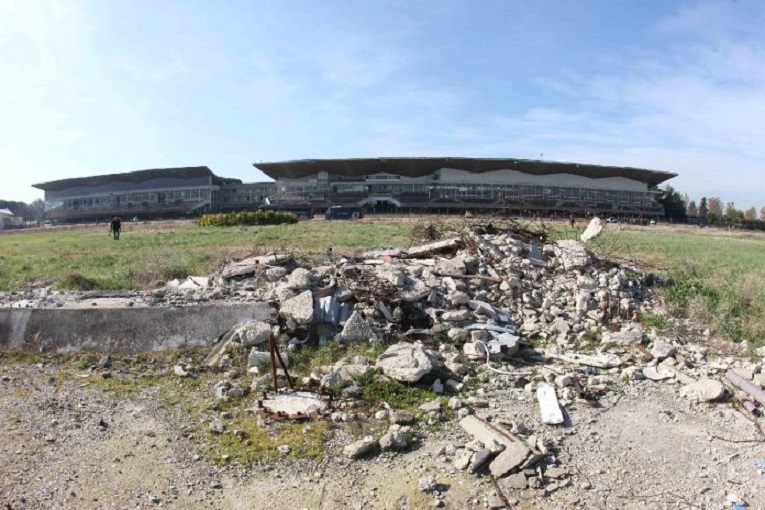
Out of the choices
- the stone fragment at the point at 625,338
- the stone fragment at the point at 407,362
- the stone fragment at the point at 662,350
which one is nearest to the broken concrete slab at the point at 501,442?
the stone fragment at the point at 407,362

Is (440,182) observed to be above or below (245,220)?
above

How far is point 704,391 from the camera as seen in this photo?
5.91m

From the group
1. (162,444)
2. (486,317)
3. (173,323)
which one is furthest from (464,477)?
(173,323)

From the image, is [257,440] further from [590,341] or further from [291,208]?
[291,208]

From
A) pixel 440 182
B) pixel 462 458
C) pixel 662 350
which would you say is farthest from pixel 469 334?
pixel 440 182

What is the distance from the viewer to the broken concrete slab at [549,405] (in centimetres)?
532

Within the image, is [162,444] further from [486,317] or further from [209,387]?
[486,317]

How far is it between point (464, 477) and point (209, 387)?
10.3ft

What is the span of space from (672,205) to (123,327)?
8382cm

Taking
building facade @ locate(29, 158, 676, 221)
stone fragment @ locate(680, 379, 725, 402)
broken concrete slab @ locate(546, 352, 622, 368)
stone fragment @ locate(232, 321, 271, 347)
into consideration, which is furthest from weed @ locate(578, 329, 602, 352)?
building facade @ locate(29, 158, 676, 221)

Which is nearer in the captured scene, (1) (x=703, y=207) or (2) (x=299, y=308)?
(2) (x=299, y=308)

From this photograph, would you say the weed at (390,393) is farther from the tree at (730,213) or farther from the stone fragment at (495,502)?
the tree at (730,213)

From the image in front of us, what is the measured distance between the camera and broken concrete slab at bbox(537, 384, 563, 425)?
532 centimetres

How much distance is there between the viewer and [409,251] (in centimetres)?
1078
